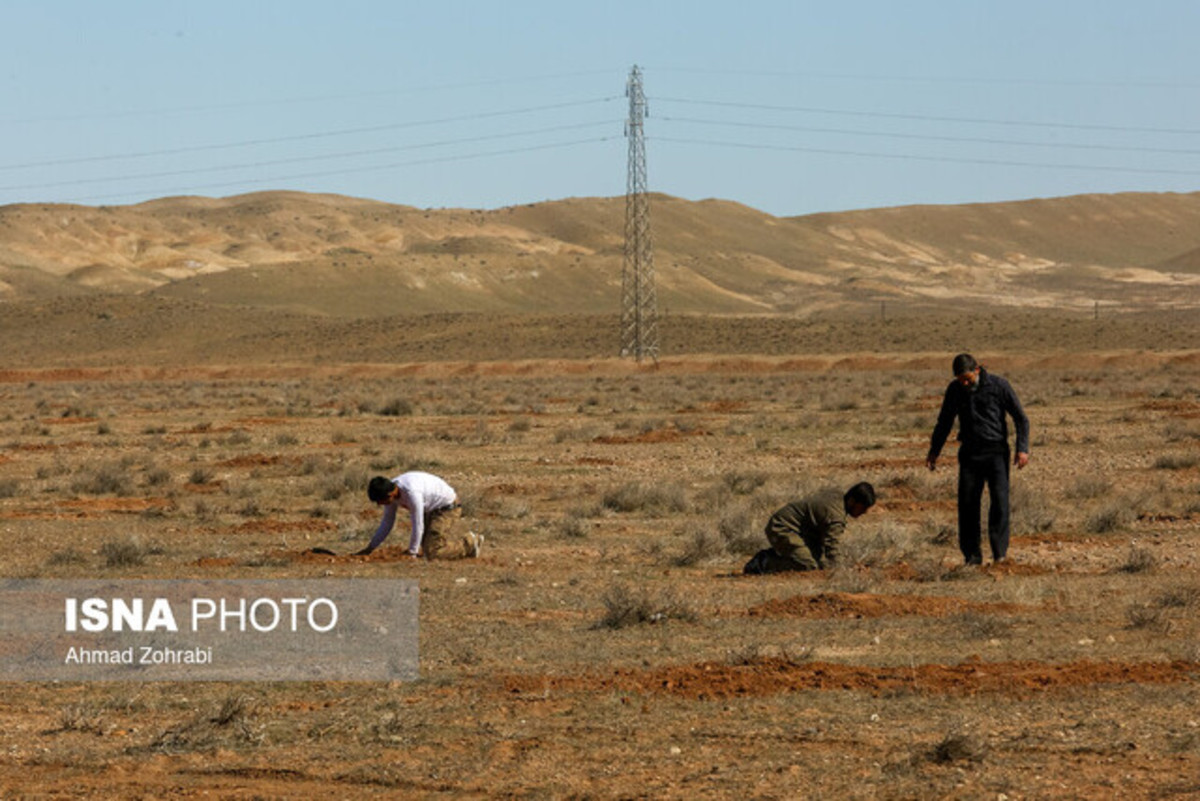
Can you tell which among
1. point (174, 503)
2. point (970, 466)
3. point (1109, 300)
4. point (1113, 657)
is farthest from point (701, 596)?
point (1109, 300)

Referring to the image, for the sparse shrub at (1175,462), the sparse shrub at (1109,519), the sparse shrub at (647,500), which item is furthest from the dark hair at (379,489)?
the sparse shrub at (1175,462)

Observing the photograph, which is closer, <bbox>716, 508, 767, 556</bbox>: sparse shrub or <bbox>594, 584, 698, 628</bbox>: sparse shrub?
<bbox>594, 584, 698, 628</bbox>: sparse shrub

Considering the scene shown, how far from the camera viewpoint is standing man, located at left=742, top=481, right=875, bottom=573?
49.4ft

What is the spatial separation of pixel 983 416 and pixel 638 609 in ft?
A: 14.4

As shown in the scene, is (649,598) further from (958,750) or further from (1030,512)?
(1030,512)

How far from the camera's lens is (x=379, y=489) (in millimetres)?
15258

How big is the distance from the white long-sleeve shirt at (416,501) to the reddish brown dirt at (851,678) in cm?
524

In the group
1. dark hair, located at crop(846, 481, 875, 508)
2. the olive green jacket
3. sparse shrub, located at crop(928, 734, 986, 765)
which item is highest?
dark hair, located at crop(846, 481, 875, 508)

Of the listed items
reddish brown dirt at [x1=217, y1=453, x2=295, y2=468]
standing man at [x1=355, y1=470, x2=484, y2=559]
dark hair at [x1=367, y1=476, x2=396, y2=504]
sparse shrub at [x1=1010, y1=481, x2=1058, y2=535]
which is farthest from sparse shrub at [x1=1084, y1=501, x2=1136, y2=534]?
reddish brown dirt at [x1=217, y1=453, x2=295, y2=468]

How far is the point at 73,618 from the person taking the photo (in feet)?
43.3

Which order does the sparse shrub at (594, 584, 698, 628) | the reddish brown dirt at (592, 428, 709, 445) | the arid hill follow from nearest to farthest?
the sparse shrub at (594, 584, 698, 628)
the reddish brown dirt at (592, 428, 709, 445)
the arid hill

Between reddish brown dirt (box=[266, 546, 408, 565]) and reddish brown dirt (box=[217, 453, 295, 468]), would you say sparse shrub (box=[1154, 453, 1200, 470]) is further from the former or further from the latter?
reddish brown dirt (box=[217, 453, 295, 468])

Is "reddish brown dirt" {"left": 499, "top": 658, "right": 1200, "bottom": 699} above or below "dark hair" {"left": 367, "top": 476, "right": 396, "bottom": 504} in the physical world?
below

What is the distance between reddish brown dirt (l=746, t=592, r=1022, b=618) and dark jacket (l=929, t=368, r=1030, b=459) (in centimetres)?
226
